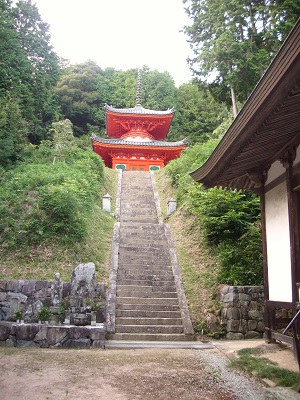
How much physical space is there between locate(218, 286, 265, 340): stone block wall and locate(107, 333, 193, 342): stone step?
97 cm

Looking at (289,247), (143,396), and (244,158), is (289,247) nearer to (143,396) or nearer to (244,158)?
(244,158)

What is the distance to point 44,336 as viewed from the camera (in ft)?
21.1

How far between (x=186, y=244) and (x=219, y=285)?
3002mm

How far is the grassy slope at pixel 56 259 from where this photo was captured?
8773 mm

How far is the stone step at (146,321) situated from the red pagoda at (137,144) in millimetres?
17935

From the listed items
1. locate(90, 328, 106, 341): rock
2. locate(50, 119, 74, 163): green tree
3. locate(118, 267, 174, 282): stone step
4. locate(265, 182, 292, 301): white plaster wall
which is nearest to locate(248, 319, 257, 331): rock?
locate(265, 182, 292, 301): white plaster wall

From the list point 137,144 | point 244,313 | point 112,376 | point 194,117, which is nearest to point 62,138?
point 137,144

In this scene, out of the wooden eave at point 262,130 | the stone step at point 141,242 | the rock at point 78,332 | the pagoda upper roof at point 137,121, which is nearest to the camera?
the wooden eave at point 262,130

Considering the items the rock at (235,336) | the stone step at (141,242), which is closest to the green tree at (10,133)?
the stone step at (141,242)

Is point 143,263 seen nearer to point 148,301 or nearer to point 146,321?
point 148,301

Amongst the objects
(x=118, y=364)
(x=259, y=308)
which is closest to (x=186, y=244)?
(x=259, y=308)

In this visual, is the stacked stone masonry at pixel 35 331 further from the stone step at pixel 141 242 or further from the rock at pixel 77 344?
the stone step at pixel 141 242

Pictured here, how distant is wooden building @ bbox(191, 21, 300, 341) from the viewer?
346cm

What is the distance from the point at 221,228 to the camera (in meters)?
10.3
